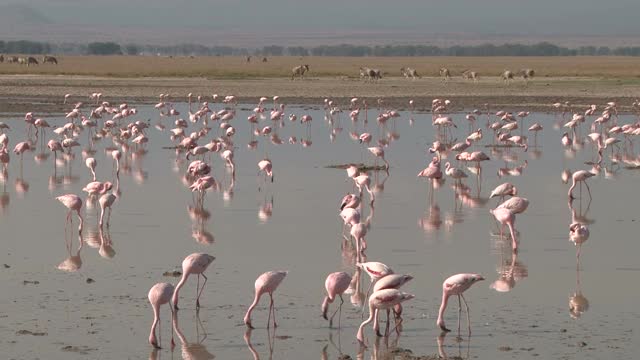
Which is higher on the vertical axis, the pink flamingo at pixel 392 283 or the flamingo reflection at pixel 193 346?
the pink flamingo at pixel 392 283

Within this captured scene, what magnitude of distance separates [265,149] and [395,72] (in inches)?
1803

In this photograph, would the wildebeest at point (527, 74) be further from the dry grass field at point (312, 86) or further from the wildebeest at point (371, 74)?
the wildebeest at point (371, 74)

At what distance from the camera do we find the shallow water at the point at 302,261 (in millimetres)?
9922

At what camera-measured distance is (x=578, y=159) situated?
2405cm

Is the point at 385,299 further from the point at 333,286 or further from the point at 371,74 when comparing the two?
the point at 371,74

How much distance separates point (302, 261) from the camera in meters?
13.0

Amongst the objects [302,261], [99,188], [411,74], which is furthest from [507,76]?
[302,261]

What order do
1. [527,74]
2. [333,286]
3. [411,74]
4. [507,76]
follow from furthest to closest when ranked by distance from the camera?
1. [411,74]
2. [527,74]
3. [507,76]
4. [333,286]

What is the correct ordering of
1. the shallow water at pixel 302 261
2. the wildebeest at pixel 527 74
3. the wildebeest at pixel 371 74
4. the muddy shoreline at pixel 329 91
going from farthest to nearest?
the wildebeest at pixel 527 74
the wildebeest at pixel 371 74
the muddy shoreline at pixel 329 91
the shallow water at pixel 302 261

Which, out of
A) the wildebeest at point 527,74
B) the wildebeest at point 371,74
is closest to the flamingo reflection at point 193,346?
the wildebeest at point 371,74

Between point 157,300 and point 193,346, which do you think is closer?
point 157,300

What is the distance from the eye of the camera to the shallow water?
32.6ft

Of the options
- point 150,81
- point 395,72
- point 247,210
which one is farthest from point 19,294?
point 395,72

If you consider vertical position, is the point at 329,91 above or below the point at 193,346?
above
